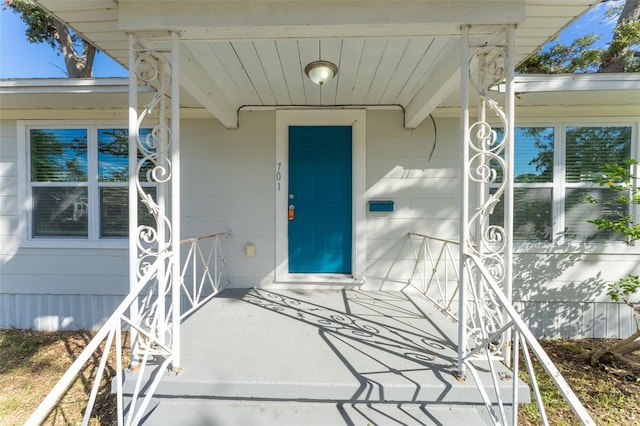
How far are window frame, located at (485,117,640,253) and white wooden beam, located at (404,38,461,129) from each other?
114 cm

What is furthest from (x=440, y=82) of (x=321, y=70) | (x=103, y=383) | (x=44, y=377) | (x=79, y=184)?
(x=44, y=377)

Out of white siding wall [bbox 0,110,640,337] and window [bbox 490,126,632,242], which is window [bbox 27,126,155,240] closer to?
white siding wall [bbox 0,110,640,337]

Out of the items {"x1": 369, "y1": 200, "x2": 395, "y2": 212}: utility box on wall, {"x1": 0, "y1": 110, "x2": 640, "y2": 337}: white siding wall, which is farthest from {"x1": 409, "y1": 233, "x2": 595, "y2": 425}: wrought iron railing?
{"x1": 369, "y1": 200, "x2": 395, "y2": 212}: utility box on wall

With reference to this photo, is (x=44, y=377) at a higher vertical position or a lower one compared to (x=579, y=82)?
lower

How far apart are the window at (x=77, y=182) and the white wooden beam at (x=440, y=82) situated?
3153 mm

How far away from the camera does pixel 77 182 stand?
356 cm

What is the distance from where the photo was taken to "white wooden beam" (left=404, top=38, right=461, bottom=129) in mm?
2098

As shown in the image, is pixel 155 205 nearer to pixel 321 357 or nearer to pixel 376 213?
pixel 321 357

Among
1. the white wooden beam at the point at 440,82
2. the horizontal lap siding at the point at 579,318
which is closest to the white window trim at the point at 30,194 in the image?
the white wooden beam at the point at 440,82

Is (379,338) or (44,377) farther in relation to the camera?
(44,377)

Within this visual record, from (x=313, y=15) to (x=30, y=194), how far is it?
158 inches

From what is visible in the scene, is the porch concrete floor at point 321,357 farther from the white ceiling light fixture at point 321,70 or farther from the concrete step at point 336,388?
the white ceiling light fixture at point 321,70

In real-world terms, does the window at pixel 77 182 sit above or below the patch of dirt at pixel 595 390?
above

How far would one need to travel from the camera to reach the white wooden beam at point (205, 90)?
2231mm
